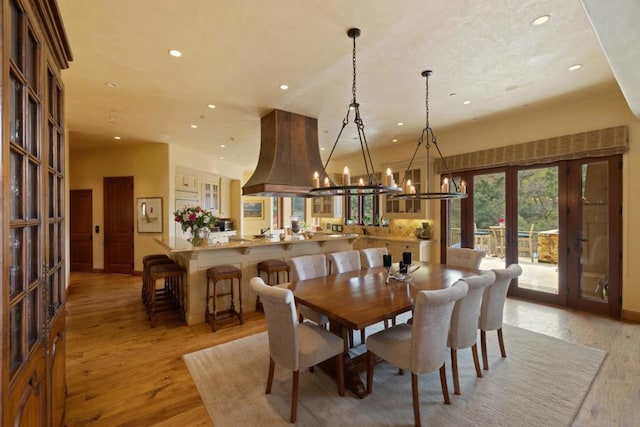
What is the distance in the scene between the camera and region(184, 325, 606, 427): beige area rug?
2037 mm

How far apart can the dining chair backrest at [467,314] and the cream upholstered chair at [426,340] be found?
0.26 meters

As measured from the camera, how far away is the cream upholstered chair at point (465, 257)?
3.67 m

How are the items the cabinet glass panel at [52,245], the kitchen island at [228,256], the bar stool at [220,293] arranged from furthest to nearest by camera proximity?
the kitchen island at [228,256]
the bar stool at [220,293]
the cabinet glass panel at [52,245]

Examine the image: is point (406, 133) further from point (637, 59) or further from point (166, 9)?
point (166, 9)

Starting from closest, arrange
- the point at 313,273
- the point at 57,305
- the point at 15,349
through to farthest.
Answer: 1. the point at 15,349
2. the point at 57,305
3. the point at 313,273

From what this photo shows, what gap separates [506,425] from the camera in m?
1.96

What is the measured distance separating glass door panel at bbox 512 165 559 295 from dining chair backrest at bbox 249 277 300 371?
455cm

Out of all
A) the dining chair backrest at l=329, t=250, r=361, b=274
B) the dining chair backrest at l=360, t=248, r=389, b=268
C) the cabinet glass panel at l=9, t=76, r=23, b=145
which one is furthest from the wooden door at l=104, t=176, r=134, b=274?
the cabinet glass panel at l=9, t=76, r=23, b=145

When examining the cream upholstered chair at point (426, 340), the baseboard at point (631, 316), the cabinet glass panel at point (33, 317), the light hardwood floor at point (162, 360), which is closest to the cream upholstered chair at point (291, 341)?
the cream upholstered chair at point (426, 340)

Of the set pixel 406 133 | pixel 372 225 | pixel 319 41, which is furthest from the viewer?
pixel 372 225

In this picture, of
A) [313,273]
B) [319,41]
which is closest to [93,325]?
[313,273]

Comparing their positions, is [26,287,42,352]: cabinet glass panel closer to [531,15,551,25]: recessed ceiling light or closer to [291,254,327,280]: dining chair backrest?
[291,254,327,280]: dining chair backrest

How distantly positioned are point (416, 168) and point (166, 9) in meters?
5.09

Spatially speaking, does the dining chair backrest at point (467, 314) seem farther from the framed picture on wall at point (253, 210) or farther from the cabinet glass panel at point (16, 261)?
the framed picture on wall at point (253, 210)
